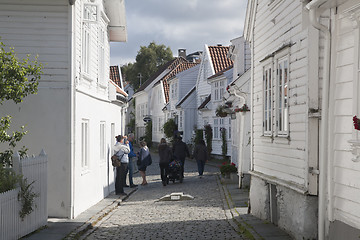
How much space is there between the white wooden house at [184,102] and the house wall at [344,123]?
38.7 m

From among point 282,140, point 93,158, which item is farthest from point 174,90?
point 282,140

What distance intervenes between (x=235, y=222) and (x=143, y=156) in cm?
981

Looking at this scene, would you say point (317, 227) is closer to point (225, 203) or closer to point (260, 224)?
point (260, 224)

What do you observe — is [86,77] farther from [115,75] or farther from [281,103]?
[115,75]

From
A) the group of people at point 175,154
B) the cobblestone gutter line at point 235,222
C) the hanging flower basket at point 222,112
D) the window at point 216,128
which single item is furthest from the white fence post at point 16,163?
the window at point 216,128

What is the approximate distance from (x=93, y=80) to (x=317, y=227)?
333 inches

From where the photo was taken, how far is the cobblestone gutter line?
35.7ft

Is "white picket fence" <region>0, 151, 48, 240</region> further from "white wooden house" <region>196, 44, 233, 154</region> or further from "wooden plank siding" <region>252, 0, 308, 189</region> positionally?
"white wooden house" <region>196, 44, 233, 154</region>

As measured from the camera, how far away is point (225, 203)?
53.2 feet

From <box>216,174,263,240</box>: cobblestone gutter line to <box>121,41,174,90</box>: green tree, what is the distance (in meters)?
58.1

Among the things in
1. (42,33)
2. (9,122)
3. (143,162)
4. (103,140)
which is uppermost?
(42,33)

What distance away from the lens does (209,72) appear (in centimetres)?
4272

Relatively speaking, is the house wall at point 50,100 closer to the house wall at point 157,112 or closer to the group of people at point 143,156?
the group of people at point 143,156

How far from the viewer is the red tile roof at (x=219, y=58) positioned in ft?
140
